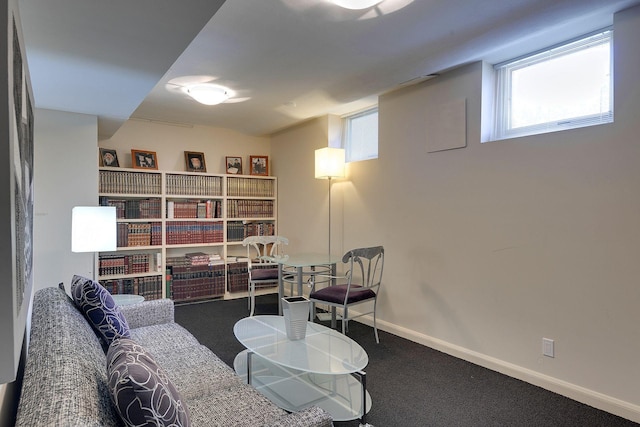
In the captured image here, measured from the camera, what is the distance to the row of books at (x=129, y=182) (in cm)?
423

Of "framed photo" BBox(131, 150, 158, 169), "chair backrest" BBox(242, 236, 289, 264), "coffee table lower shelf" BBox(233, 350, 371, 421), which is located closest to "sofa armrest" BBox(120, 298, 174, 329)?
"coffee table lower shelf" BBox(233, 350, 371, 421)

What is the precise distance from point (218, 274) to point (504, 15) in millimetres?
4170

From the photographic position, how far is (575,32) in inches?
95.0

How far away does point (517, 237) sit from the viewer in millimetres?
2682

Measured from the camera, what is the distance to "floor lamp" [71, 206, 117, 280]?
279 centimetres

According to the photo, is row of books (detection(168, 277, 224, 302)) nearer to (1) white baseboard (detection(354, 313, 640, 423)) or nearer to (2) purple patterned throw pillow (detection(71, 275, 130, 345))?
(1) white baseboard (detection(354, 313, 640, 423))

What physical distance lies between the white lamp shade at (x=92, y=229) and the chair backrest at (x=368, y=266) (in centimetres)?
192

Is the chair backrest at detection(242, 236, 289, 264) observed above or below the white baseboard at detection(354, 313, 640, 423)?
above

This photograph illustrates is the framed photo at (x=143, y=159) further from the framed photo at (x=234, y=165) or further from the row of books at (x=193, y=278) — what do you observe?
the row of books at (x=193, y=278)

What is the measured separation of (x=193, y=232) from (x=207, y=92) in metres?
2.09

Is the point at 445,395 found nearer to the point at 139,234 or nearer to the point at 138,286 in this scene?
the point at 138,286

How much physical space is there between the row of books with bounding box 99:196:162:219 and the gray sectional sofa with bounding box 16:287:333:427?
2304 millimetres

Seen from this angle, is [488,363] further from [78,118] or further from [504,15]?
[78,118]

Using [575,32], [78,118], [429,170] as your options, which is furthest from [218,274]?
[575,32]
